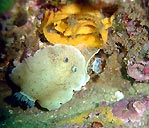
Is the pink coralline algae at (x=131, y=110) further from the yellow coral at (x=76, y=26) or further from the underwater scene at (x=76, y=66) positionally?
the yellow coral at (x=76, y=26)

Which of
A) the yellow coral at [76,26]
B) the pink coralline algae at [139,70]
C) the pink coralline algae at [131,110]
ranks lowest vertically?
the pink coralline algae at [131,110]

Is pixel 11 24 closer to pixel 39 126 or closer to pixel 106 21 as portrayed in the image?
pixel 106 21

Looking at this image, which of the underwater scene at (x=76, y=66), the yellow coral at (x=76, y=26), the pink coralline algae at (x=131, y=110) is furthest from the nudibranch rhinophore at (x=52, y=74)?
the pink coralline algae at (x=131, y=110)

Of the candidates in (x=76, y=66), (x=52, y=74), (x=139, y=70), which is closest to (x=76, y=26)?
(x=76, y=66)

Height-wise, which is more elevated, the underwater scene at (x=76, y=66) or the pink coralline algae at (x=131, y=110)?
the underwater scene at (x=76, y=66)

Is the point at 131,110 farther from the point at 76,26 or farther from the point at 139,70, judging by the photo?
the point at 76,26

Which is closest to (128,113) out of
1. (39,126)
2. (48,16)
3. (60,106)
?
(60,106)

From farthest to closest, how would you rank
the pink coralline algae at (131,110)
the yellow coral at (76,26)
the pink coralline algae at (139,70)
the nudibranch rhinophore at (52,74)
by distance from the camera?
the pink coralline algae at (139,70) → the pink coralline algae at (131,110) → the nudibranch rhinophore at (52,74) → the yellow coral at (76,26)
